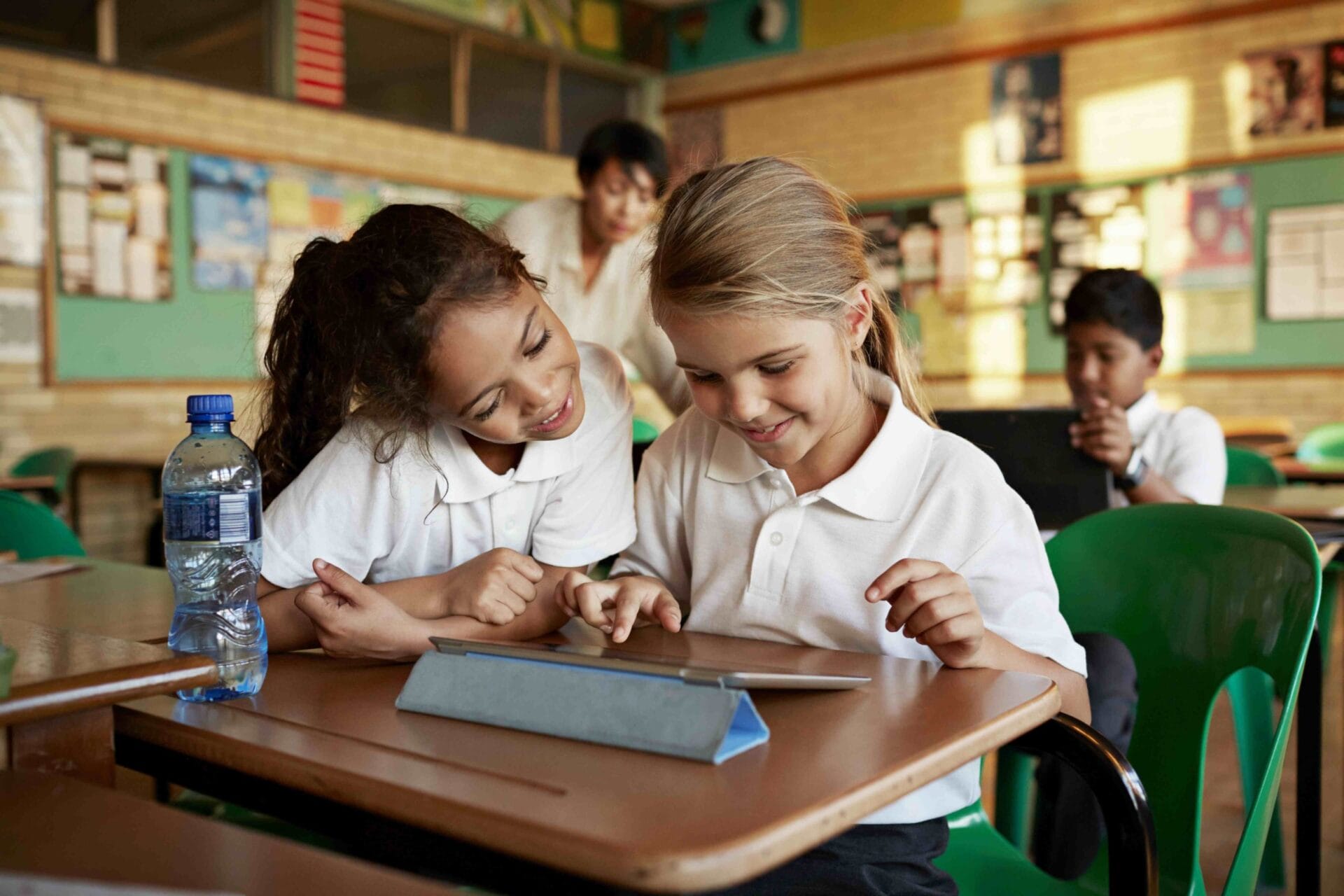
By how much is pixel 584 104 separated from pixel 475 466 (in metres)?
6.03

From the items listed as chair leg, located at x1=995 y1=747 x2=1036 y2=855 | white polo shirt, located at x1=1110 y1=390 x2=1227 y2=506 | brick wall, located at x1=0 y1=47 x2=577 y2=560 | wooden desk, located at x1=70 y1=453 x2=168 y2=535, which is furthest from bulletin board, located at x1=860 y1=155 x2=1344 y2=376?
wooden desk, located at x1=70 y1=453 x2=168 y2=535

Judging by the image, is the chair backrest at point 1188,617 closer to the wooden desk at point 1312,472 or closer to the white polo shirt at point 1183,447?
the white polo shirt at point 1183,447

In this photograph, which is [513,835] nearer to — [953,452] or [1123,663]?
[953,452]

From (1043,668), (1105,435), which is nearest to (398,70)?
(1105,435)

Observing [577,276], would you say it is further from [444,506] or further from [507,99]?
[507,99]

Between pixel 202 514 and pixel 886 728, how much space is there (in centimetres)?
61

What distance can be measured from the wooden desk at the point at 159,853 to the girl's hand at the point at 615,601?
43 centimetres

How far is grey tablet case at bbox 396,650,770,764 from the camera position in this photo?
0.75m

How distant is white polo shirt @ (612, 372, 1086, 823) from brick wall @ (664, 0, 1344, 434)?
4381mm

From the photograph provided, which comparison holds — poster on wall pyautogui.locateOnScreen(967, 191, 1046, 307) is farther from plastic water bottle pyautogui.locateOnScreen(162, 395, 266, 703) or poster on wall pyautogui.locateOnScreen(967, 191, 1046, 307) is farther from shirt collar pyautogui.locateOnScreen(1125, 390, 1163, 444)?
plastic water bottle pyautogui.locateOnScreen(162, 395, 266, 703)

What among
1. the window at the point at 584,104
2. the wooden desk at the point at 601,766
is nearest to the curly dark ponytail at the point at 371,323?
the wooden desk at the point at 601,766

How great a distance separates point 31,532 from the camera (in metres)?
2.10

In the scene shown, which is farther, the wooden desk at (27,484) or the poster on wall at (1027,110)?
the poster on wall at (1027,110)

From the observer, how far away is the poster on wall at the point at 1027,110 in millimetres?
5961
